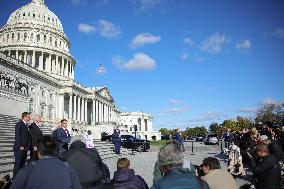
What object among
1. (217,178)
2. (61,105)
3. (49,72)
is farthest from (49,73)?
(217,178)

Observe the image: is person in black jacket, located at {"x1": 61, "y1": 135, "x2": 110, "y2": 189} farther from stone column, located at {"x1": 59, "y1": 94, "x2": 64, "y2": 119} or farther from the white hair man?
stone column, located at {"x1": 59, "y1": 94, "x2": 64, "y2": 119}

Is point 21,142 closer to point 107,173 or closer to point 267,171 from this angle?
point 107,173

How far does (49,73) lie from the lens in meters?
88.4

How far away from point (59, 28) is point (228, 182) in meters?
104

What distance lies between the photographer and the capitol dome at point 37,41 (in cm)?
8994

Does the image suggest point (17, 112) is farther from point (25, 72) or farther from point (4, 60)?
point (25, 72)

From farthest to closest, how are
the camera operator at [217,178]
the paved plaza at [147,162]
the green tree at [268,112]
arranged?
1. the green tree at [268,112]
2. the paved plaza at [147,162]
3. the camera operator at [217,178]

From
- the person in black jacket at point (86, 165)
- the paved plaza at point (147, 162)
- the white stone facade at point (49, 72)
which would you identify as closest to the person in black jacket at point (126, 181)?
the person in black jacket at point (86, 165)

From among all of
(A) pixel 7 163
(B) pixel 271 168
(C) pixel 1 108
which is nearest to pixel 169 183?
(B) pixel 271 168

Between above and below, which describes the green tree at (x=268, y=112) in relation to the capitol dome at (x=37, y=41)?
below

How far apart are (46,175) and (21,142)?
295 inches

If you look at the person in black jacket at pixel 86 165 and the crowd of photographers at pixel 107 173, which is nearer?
the crowd of photographers at pixel 107 173

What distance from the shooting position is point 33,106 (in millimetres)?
67875

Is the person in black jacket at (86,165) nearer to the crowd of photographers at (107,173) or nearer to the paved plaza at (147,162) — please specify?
the crowd of photographers at (107,173)
